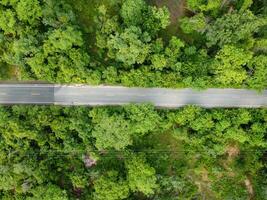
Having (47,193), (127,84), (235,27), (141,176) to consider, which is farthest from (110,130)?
(235,27)

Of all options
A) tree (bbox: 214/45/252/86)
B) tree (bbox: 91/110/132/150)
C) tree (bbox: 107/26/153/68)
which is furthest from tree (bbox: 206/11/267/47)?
tree (bbox: 91/110/132/150)

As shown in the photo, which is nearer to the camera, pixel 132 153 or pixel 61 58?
pixel 61 58

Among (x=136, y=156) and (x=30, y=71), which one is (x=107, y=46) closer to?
(x=30, y=71)

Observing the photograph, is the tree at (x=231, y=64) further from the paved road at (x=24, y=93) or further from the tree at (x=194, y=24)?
the paved road at (x=24, y=93)

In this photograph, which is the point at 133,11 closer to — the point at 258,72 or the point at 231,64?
the point at 231,64

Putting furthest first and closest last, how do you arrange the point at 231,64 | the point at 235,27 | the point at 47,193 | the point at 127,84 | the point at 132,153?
the point at 132,153, the point at 127,84, the point at 47,193, the point at 231,64, the point at 235,27

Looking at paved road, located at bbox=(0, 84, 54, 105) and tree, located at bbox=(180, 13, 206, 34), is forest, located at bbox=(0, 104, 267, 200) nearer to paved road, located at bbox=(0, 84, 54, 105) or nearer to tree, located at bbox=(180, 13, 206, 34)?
paved road, located at bbox=(0, 84, 54, 105)
